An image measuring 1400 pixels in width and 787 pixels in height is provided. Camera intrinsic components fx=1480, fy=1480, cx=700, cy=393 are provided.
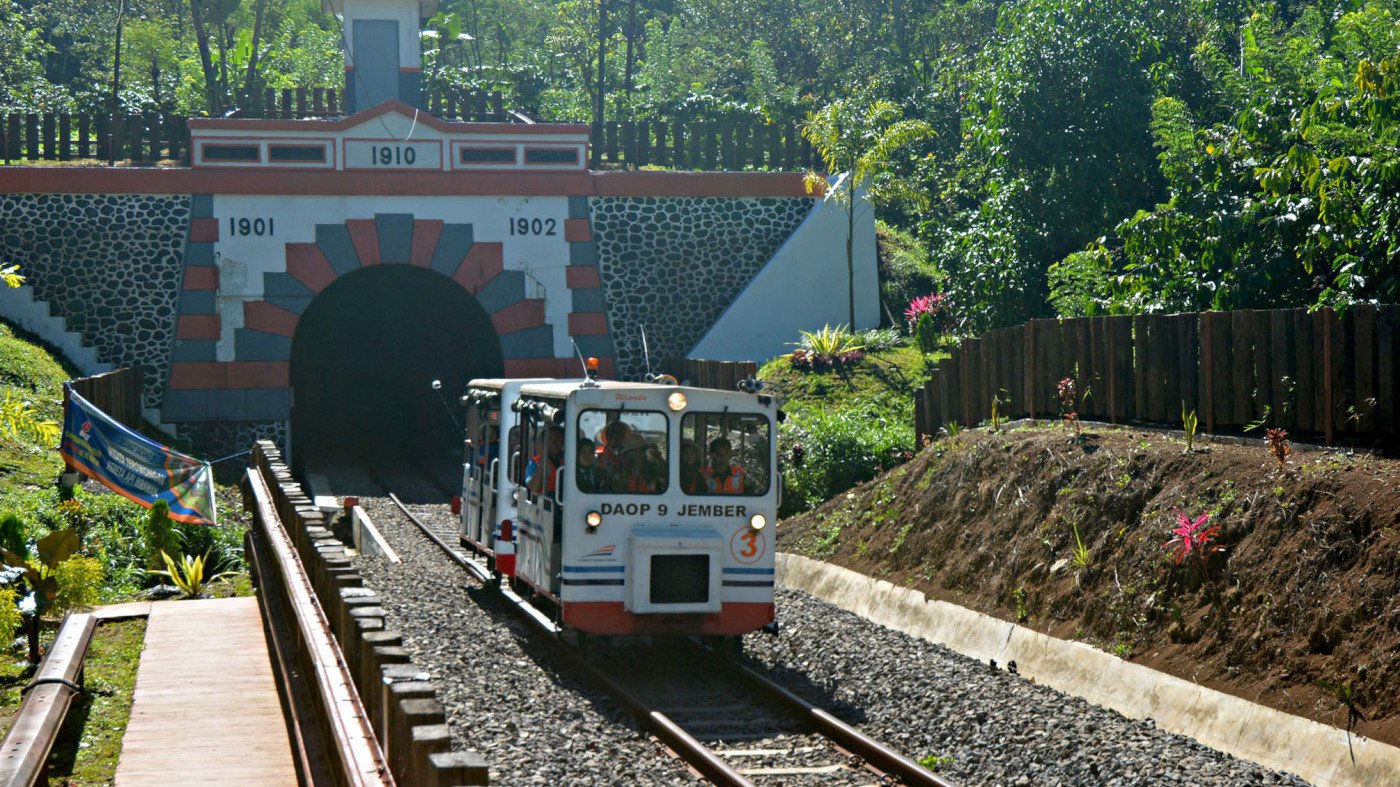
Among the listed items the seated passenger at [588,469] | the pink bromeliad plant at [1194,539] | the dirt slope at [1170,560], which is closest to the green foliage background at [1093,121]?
the dirt slope at [1170,560]

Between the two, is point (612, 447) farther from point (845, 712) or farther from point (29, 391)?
point (29, 391)

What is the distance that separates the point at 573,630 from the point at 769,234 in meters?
18.3

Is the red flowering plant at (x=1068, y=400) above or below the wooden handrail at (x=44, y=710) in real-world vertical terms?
above

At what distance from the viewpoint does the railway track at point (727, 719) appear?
9320 mm

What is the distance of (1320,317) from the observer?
39.1 ft

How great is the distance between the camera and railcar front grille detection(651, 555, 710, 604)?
1227 centimetres

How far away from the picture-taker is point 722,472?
41.5 ft

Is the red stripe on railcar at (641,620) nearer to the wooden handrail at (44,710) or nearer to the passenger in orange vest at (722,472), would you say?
the passenger in orange vest at (722,472)

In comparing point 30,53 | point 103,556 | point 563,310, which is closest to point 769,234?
point 563,310

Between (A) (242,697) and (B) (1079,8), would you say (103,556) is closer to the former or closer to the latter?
(A) (242,697)

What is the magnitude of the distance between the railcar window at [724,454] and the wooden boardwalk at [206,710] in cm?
375

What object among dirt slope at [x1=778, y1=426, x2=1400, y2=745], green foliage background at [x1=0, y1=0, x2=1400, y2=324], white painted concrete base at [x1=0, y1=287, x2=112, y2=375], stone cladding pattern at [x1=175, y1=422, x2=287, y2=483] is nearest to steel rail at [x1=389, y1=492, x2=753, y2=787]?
dirt slope at [x1=778, y1=426, x2=1400, y2=745]

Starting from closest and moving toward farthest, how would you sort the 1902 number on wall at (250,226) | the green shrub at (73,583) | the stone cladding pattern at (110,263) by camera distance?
the green shrub at (73,583) < the stone cladding pattern at (110,263) < the 1902 number on wall at (250,226)

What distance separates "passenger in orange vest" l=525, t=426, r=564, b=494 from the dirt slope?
159 inches
